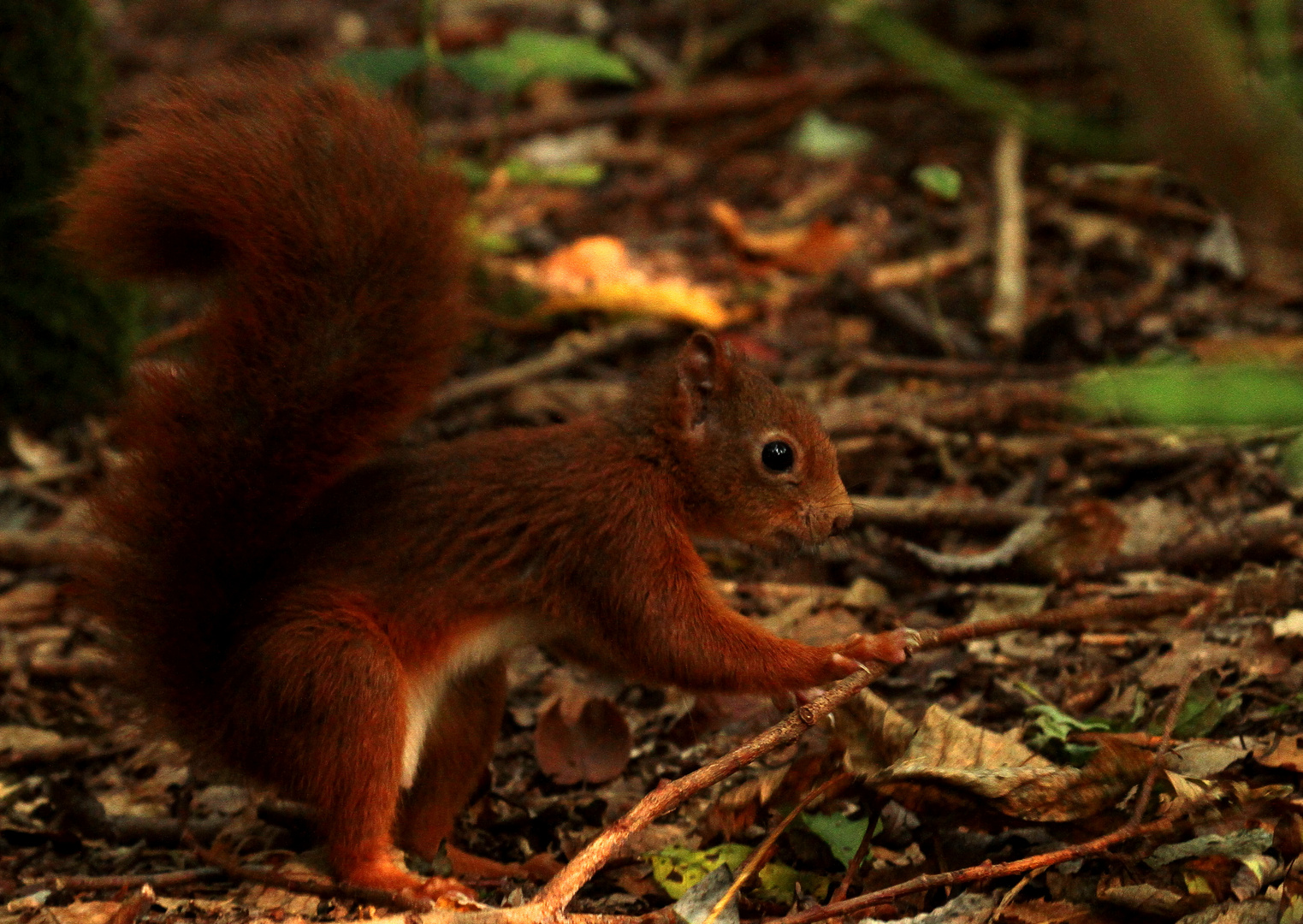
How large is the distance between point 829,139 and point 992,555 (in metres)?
3.17

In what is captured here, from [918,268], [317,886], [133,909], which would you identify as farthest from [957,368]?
[133,909]

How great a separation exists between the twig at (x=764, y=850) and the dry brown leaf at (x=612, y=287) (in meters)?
2.54

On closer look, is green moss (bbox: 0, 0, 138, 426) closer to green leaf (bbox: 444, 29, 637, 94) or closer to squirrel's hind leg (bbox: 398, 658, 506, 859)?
green leaf (bbox: 444, 29, 637, 94)

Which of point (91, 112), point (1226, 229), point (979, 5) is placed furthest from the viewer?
point (979, 5)

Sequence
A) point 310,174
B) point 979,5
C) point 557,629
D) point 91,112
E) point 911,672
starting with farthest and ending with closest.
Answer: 1. point 979,5
2. point 91,112
3. point 911,672
4. point 557,629
5. point 310,174

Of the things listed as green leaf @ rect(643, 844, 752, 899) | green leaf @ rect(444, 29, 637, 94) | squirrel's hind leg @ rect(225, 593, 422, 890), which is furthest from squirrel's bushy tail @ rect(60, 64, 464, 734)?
green leaf @ rect(444, 29, 637, 94)

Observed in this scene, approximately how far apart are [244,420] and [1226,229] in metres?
3.89

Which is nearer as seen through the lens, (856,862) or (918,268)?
(856,862)

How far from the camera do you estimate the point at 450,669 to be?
2.84 meters

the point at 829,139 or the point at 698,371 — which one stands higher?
the point at 829,139

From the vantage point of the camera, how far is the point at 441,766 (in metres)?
2.99

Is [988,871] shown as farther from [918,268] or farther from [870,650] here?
[918,268]

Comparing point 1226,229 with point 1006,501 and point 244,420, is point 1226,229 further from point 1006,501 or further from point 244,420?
point 244,420

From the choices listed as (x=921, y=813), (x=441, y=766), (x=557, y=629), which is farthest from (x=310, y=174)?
(x=921, y=813)
